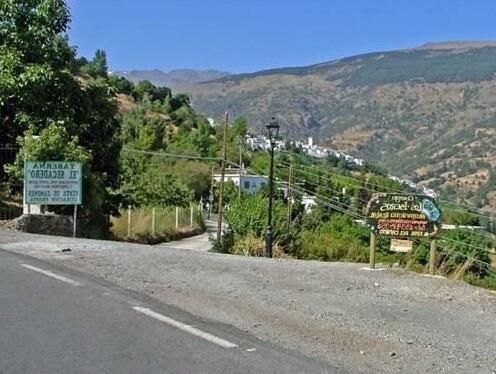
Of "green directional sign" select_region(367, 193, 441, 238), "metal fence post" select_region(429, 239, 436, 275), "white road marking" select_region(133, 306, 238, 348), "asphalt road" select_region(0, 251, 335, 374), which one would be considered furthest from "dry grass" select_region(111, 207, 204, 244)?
"white road marking" select_region(133, 306, 238, 348)

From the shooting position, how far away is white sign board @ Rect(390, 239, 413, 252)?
1214 centimetres

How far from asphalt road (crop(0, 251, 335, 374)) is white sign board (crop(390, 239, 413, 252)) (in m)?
5.20

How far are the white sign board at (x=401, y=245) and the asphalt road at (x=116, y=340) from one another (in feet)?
17.1

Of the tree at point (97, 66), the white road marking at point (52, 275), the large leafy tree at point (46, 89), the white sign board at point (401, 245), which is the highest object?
the tree at point (97, 66)

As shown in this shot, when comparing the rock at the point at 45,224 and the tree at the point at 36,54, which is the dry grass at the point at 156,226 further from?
the rock at the point at 45,224

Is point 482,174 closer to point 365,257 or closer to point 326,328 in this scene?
point 365,257

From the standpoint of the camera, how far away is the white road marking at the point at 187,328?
660 cm

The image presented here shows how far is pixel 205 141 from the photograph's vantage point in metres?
97.1

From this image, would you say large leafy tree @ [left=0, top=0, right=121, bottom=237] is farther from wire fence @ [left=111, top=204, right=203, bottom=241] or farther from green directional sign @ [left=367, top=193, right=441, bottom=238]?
green directional sign @ [left=367, top=193, right=441, bottom=238]

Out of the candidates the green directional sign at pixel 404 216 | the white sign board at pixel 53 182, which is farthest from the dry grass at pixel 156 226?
the green directional sign at pixel 404 216

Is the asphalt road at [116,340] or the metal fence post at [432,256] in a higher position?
the metal fence post at [432,256]

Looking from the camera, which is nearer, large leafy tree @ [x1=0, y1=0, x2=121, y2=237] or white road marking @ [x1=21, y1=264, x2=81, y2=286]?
white road marking @ [x1=21, y1=264, x2=81, y2=286]

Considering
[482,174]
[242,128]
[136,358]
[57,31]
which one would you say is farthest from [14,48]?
[482,174]

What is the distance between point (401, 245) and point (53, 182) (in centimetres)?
1014
